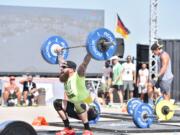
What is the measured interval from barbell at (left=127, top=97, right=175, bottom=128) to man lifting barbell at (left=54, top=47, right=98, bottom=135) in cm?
158

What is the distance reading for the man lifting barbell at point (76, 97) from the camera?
990 centimetres

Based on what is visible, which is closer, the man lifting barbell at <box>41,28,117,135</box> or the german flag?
the man lifting barbell at <box>41,28,117,135</box>

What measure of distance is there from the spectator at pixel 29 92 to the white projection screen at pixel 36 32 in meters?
6.10

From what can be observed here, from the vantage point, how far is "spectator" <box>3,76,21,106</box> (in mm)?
21016

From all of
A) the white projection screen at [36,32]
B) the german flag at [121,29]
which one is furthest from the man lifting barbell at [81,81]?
the german flag at [121,29]

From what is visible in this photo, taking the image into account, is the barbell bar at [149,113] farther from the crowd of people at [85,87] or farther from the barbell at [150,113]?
the crowd of people at [85,87]

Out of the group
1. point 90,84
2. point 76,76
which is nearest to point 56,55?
point 76,76

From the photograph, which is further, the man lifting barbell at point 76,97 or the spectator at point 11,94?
the spectator at point 11,94

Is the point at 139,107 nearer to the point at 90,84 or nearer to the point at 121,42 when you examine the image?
the point at 90,84

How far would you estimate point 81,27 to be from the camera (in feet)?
96.2

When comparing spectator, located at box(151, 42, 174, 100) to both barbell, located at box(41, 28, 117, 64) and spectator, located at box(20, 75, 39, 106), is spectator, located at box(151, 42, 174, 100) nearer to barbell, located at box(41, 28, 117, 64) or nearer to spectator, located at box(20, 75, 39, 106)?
barbell, located at box(41, 28, 117, 64)

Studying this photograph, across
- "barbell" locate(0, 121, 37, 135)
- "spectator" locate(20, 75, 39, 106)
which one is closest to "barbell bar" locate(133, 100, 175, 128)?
"barbell" locate(0, 121, 37, 135)

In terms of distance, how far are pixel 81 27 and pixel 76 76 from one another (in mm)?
19492

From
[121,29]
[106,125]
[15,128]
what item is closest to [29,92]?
[121,29]
